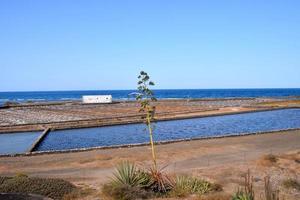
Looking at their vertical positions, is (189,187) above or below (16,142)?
above

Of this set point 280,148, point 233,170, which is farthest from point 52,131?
point 233,170

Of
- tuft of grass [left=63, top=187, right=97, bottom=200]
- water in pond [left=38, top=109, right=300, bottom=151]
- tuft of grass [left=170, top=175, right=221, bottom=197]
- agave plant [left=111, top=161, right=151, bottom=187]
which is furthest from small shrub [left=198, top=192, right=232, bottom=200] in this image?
water in pond [left=38, top=109, right=300, bottom=151]

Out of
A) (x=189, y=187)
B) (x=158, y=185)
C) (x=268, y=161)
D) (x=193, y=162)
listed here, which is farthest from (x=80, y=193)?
(x=268, y=161)

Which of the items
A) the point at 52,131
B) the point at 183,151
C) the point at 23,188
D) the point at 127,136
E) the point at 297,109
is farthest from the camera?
the point at 297,109

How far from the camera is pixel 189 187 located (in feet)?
51.2

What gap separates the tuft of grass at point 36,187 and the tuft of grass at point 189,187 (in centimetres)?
406

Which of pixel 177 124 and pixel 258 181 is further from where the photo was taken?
pixel 177 124

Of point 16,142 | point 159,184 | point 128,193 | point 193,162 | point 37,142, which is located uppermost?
point 159,184

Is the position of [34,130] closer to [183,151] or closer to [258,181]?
[183,151]

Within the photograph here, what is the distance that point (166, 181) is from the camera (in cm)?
1609

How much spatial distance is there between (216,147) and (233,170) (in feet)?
26.4

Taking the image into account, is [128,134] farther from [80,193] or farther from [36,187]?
[36,187]

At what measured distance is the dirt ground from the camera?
62.9 feet

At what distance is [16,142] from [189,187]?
2366 cm
